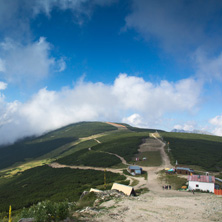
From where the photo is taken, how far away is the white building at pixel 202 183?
1621 inches

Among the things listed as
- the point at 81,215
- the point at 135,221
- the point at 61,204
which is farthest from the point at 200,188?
the point at 61,204

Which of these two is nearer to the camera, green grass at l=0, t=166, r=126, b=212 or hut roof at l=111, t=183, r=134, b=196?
hut roof at l=111, t=183, r=134, b=196

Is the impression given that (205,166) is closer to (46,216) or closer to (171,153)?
(171,153)

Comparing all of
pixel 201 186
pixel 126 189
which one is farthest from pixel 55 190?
pixel 201 186

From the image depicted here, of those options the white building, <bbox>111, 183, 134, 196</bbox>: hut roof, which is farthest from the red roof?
<bbox>111, 183, 134, 196</bbox>: hut roof

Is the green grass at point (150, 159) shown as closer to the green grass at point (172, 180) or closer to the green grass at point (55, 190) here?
the green grass at point (172, 180)

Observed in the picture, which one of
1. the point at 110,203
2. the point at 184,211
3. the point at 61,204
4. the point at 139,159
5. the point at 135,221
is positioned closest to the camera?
the point at 61,204

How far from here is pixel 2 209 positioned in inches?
1684

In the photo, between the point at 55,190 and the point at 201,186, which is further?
the point at 55,190

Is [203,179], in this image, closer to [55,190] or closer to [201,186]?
[201,186]

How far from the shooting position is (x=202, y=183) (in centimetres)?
4191

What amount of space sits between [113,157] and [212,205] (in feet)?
210

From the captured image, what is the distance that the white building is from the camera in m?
41.2

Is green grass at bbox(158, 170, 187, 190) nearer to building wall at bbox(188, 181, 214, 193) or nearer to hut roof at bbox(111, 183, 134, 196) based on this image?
building wall at bbox(188, 181, 214, 193)
